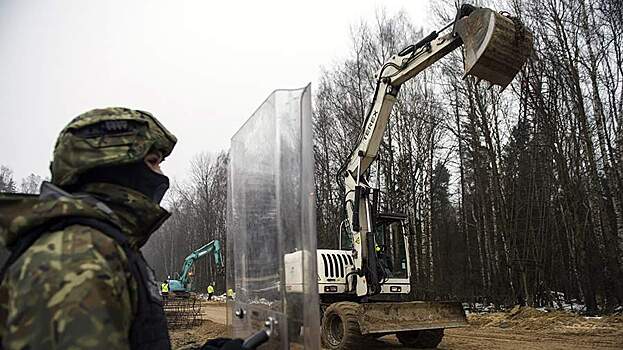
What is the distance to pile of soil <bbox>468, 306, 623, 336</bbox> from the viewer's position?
38.1ft

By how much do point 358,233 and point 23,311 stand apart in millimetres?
7946

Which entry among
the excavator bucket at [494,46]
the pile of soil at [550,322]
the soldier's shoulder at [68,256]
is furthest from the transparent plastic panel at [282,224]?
the pile of soil at [550,322]

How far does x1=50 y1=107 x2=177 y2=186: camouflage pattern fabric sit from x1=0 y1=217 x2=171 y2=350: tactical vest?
20cm

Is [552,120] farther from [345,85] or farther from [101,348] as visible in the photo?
[101,348]

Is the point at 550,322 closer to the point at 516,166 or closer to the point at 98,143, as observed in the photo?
the point at 516,166

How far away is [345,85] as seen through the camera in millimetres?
24641

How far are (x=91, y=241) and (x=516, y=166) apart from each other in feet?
65.6

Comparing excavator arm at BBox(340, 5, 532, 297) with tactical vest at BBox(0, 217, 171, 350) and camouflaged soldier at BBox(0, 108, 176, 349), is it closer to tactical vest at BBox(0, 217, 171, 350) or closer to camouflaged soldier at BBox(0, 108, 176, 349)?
camouflaged soldier at BBox(0, 108, 176, 349)

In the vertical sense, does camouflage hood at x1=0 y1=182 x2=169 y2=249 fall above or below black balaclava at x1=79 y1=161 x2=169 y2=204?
below

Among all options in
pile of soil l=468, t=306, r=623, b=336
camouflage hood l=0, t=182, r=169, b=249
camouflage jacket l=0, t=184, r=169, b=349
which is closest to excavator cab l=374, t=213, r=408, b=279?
pile of soil l=468, t=306, r=623, b=336

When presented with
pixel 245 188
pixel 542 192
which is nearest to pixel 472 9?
pixel 245 188

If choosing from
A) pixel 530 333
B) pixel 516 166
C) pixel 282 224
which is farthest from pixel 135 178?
pixel 516 166

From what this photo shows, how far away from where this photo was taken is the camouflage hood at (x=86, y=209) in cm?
125

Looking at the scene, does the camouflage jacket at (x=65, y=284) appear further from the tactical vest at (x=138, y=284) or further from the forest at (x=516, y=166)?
the forest at (x=516, y=166)
